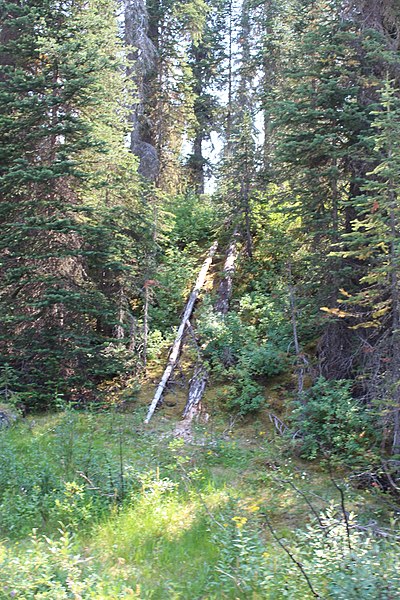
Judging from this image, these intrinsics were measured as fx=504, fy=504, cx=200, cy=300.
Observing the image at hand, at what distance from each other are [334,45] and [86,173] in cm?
499

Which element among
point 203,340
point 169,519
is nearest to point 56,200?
point 203,340

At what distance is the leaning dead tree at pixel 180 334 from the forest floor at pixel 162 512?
98 centimetres

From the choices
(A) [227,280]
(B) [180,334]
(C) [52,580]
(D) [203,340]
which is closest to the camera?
(C) [52,580]

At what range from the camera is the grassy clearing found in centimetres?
352

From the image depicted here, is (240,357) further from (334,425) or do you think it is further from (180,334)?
(334,425)

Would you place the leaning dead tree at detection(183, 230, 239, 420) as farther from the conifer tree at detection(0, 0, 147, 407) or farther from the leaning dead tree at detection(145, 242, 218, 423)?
the conifer tree at detection(0, 0, 147, 407)

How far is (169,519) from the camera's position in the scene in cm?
512

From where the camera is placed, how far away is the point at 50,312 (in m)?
9.95

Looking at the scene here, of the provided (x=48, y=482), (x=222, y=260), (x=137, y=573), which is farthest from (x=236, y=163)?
(x=137, y=573)

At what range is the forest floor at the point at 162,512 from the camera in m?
3.63

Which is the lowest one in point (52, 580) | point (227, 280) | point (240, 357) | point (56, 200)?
point (52, 580)

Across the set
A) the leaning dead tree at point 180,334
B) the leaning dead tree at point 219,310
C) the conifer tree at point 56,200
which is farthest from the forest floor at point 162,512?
the conifer tree at point 56,200

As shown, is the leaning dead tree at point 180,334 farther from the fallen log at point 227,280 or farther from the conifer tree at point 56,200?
the conifer tree at point 56,200

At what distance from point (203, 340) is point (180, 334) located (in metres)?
0.63
